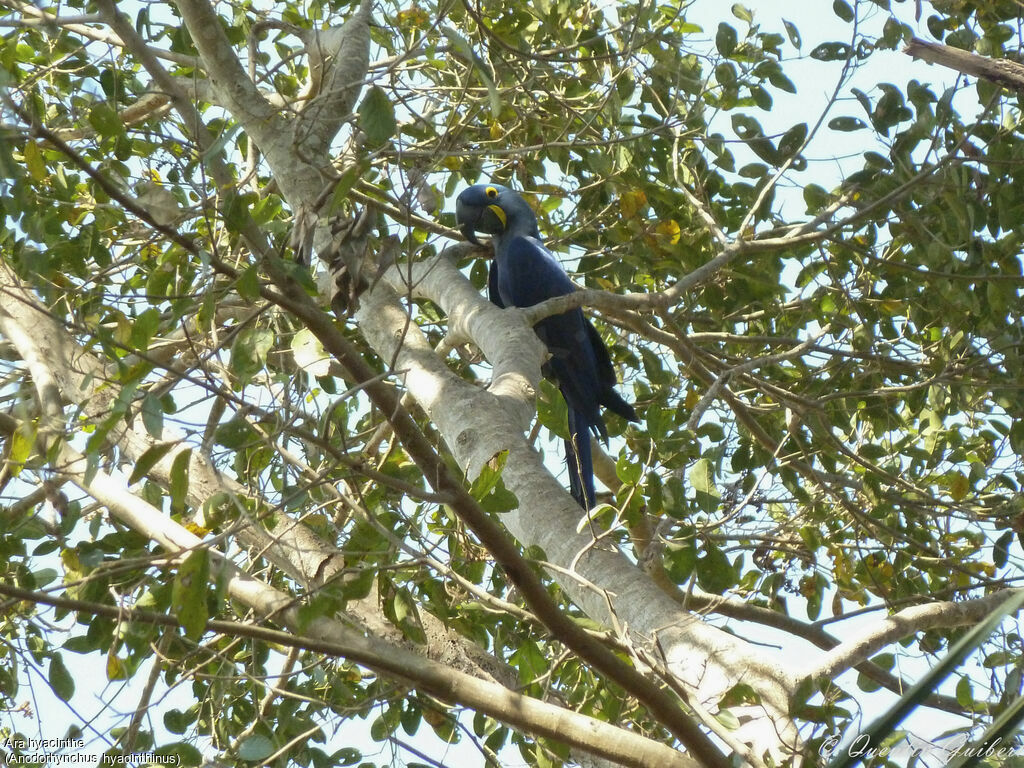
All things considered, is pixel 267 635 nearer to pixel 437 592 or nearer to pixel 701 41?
pixel 437 592

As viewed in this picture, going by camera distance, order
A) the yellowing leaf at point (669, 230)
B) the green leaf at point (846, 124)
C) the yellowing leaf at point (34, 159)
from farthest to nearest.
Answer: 1. the yellowing leaf at point (669, 230)
2. the green leaf at point (846, 124)
3. the yellowing leaf at point (34, 159)

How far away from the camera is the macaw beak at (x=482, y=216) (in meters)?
4.24

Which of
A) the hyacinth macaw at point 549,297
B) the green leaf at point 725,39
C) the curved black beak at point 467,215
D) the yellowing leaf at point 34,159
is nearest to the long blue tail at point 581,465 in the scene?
the hyacinth macaw at point 549,297

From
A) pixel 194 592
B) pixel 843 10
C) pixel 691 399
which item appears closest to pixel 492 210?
pixel 691 399

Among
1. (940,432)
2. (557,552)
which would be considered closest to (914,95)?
(940,432)

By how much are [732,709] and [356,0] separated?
2.48 metres

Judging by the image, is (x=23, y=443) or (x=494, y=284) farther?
(x=494, y=284)

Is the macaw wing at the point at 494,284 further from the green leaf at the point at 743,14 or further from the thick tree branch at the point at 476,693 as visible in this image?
the thick tree branch at the point at 476,693

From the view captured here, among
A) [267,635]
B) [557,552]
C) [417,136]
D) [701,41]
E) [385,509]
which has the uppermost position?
[417,136]

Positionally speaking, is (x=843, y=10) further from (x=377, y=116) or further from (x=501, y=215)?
(x=377, y=116)

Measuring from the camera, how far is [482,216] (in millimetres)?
4398

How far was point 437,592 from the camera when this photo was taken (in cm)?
199

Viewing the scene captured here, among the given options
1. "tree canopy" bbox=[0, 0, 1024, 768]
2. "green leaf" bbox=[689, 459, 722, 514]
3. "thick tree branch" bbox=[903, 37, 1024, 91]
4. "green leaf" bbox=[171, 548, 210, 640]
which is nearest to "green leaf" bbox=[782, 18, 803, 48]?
"tree canopy" bbox=[0, 0, 1024, 768]

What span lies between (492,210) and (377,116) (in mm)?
2899
